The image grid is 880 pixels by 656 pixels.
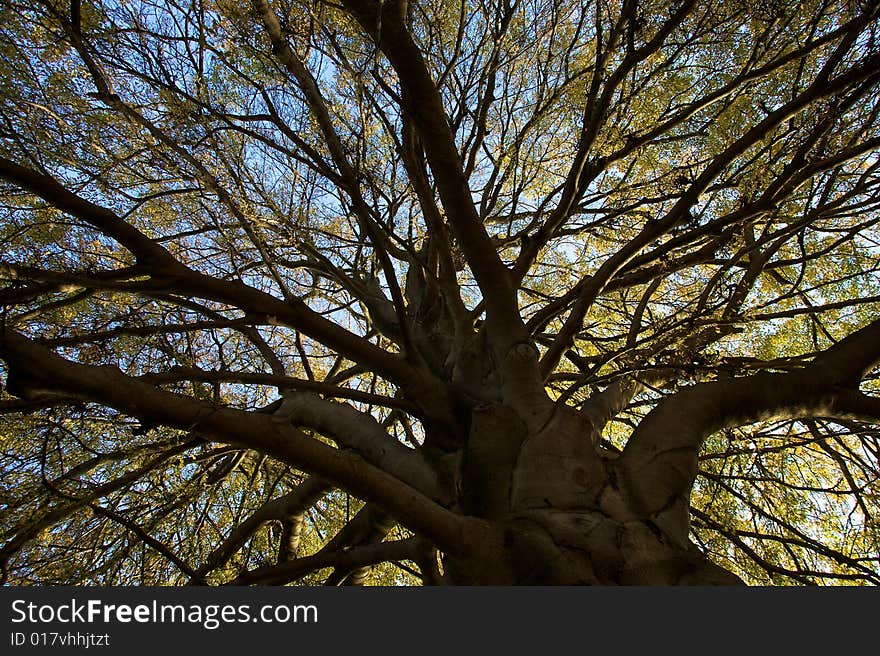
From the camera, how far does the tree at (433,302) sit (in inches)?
77.6

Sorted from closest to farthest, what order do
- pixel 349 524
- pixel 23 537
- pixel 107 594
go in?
pixel 107 594, pixel 23 537, pixel 349 524

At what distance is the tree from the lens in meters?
1.97

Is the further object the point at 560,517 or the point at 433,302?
the point at 433,302

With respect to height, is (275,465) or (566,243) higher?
(566,243)

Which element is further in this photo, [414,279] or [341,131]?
[414,279]

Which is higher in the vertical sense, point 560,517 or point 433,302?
point 433,302

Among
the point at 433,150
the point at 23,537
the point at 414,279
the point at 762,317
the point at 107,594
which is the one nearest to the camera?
the point at 107,594

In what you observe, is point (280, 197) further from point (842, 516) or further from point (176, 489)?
point (842, 516)

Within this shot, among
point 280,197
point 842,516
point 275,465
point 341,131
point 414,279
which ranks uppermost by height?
point 341,131

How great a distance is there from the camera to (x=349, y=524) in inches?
117

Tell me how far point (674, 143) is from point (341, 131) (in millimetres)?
2501

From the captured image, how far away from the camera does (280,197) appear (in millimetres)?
3508

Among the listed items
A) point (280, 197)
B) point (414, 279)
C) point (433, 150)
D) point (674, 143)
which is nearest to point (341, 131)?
point (280, 197)

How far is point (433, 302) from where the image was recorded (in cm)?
369
